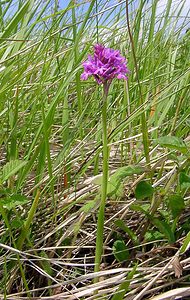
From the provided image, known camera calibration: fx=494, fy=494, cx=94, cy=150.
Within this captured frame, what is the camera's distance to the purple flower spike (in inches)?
Result: 27.9

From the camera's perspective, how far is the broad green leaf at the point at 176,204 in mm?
780

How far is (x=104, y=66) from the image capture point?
2.33 feet

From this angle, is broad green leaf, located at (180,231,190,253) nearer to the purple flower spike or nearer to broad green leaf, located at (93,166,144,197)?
broad green leaf, located at (93,166,144,197)

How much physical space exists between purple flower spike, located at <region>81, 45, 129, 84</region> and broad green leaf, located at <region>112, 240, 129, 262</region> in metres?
0.27

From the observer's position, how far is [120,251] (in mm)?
799

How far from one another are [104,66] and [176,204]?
9.8 inches

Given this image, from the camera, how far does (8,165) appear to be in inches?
32.3

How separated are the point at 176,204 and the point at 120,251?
0.39 feet

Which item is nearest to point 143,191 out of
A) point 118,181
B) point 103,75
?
point 118,181

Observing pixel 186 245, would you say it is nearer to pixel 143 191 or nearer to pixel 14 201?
pixel 143 191

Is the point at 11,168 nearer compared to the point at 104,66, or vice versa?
the point at 104,66

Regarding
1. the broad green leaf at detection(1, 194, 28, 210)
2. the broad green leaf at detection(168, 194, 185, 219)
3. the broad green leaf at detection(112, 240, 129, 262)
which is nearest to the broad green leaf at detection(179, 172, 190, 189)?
the broad green leaf at detection(168, 194, 185, 219)

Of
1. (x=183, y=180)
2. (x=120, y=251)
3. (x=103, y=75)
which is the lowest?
(x=120, y=251)

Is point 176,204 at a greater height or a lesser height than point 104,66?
lesser
